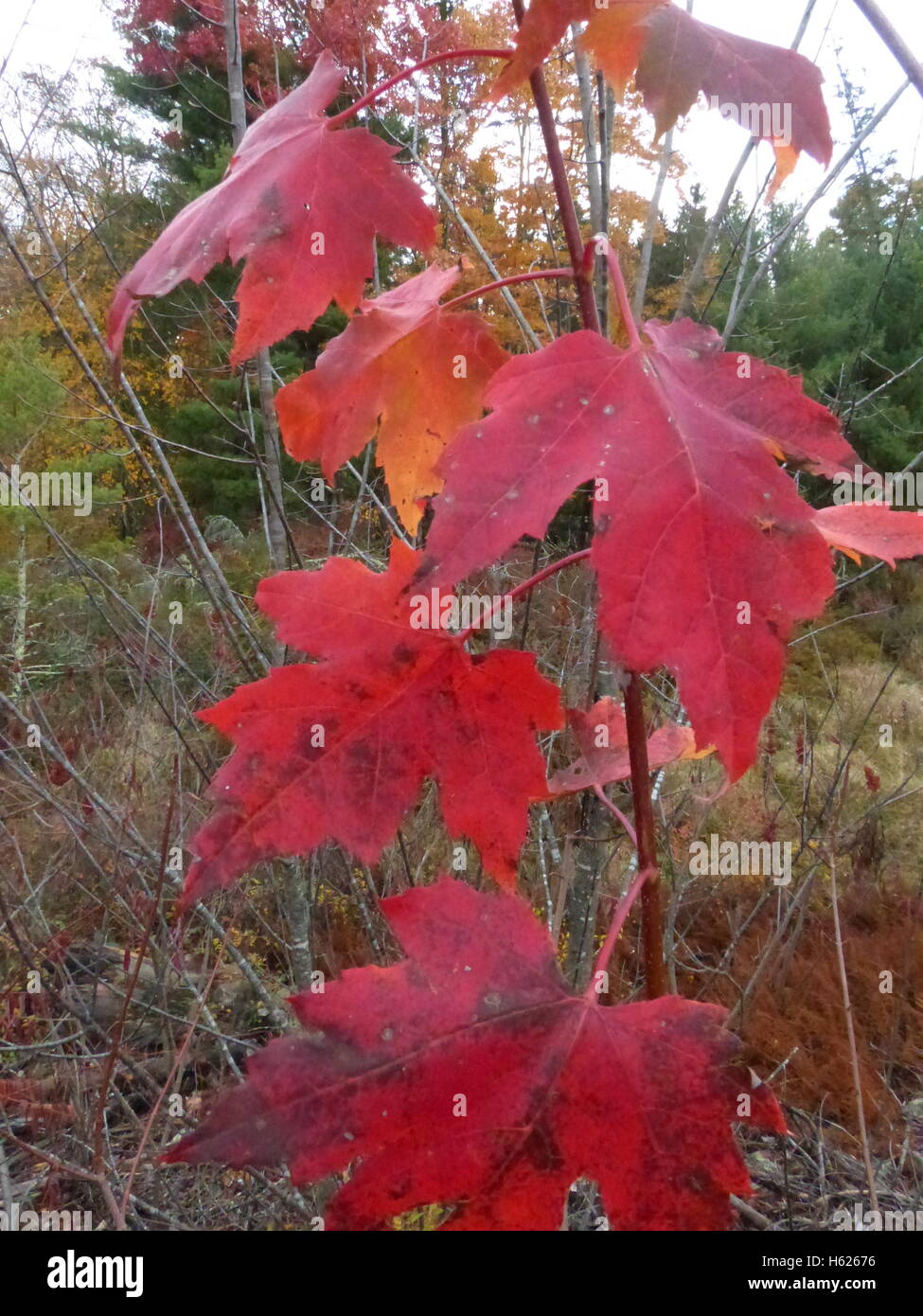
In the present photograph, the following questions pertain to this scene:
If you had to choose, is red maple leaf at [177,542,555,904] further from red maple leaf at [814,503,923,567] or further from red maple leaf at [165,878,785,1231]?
red maple leaf at [814,503,923,567]

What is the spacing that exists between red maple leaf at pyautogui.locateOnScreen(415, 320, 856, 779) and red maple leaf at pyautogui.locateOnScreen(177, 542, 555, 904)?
0.30 ft

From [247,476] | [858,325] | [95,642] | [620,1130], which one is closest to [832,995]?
[620,1130]

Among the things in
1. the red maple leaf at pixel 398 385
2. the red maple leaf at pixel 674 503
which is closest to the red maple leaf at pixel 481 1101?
the red maple leaf at pixel 674 503

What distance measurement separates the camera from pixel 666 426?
39cm

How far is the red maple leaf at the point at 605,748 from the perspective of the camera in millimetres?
622

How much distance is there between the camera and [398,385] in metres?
0.57

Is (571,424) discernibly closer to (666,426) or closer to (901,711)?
(666,426)

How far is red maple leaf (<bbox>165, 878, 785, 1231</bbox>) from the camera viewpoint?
373mm

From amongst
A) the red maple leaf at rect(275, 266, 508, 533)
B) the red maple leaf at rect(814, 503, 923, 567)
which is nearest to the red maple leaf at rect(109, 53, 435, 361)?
the red maple leaf at rect(275, 266, 508, 533)

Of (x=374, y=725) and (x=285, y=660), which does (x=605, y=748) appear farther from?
(x=285, y=660)

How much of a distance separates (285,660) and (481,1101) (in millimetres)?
872

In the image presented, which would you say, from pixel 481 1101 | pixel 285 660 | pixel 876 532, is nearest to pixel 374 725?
pixel 481 1101

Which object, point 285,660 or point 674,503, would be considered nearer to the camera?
point 674,503
